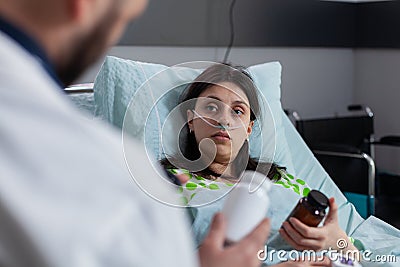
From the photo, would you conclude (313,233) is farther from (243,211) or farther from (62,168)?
(62,168)

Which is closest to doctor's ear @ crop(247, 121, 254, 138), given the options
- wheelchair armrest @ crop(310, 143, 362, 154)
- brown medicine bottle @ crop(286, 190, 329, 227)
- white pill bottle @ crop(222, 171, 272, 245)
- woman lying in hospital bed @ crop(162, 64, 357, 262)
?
woman lying in hospital bed @ crop(162, 64, 357, 262)

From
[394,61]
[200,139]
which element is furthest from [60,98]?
[394,61]

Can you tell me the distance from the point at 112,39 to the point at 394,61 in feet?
10.1

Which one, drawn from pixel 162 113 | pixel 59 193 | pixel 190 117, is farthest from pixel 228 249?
pixel 162 113

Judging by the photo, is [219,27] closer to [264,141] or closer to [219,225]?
[264,141]

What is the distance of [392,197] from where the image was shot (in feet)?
10.7

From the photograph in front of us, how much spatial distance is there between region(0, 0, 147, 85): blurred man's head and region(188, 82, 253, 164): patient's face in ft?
3.25

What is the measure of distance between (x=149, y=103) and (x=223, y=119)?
334 mm

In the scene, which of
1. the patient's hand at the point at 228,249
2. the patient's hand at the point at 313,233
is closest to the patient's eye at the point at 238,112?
the patient's hand at the point at 313,233

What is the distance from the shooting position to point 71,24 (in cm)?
58

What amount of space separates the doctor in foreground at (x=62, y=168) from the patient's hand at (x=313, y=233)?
69cm

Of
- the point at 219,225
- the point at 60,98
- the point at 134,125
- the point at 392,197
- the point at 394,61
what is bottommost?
the point at 392,197

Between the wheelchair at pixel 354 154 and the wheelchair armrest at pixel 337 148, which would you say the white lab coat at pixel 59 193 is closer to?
the wheelchair at pixel 354 154

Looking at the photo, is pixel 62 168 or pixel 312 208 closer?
pixel 62 168
